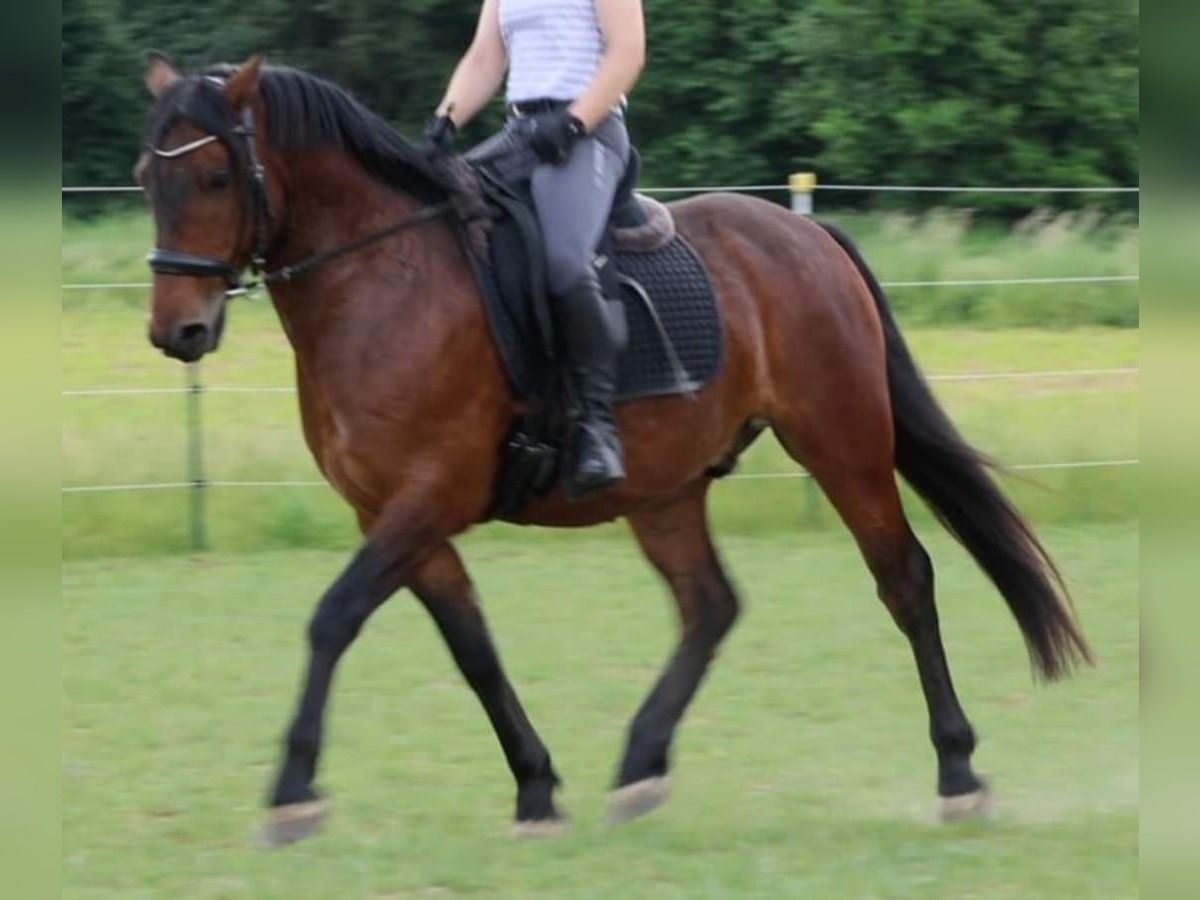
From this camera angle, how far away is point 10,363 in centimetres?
299

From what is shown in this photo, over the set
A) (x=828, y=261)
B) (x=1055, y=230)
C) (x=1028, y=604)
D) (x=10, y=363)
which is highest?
(x=10, y=363)

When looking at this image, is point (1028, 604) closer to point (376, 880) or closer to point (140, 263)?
point (376, 880)

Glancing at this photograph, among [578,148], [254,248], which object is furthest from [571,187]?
[254,248]

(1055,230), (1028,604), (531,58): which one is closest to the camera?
(531,58)

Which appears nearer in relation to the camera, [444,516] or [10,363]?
[10,363]

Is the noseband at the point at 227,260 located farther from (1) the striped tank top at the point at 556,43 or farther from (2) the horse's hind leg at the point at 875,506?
(2) the horse's hind leg at the point at 875,506

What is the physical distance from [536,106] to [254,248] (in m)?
0.98

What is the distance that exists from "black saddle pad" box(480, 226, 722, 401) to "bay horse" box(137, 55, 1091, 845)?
0.21ft

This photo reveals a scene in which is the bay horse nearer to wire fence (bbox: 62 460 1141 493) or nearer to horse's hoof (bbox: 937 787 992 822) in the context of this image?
horse's hoof (bbox: 937 787 992 822)

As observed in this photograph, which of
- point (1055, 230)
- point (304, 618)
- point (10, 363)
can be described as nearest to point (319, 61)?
point (1055, 230)

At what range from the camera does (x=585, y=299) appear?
5.64 metres

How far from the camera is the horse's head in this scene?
5.27 meters

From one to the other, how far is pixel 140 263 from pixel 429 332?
917 cm

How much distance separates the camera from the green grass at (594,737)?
534 cm
